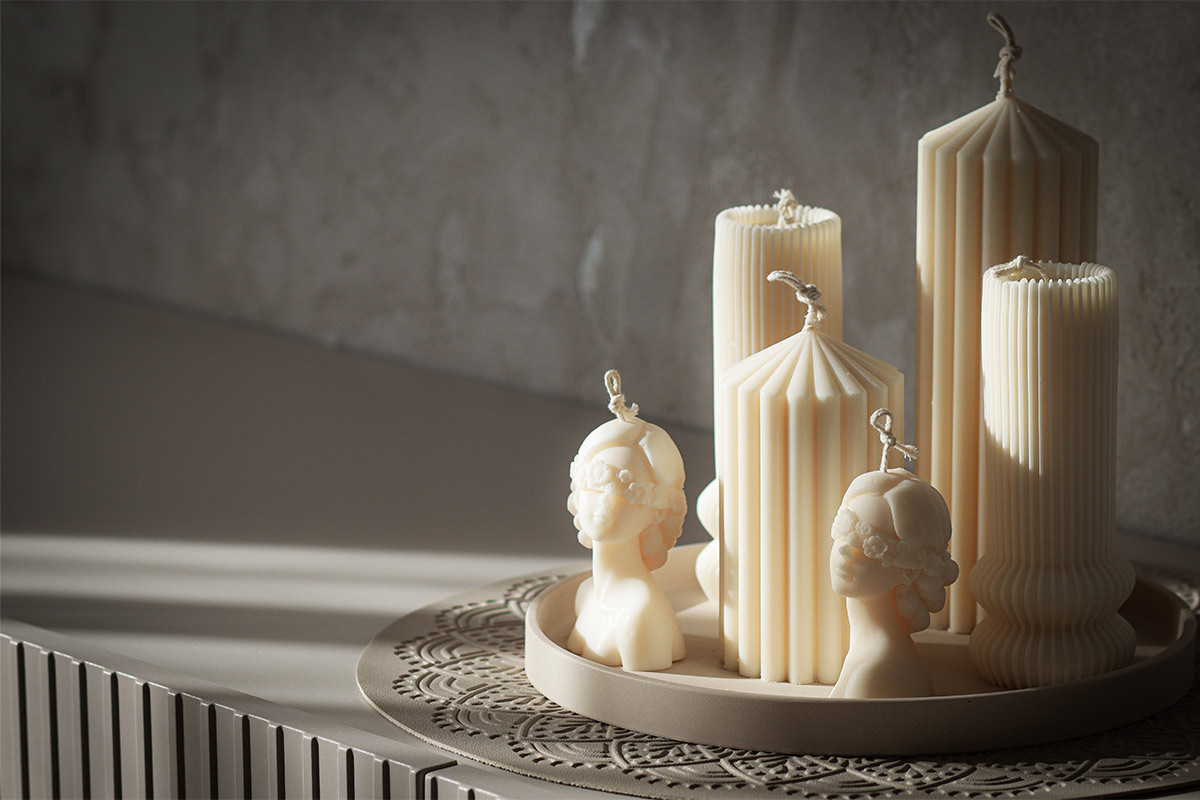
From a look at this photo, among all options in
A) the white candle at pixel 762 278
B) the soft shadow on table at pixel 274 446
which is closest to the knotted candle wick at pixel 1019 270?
the white candle at pixel 762 278

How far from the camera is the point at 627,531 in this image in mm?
1140

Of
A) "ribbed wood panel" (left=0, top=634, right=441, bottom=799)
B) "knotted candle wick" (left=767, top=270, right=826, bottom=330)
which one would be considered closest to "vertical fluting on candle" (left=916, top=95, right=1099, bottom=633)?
"knotted candle wick" (left=767, top=270, right=826, bottom=330)

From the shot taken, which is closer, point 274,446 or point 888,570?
point 888,570

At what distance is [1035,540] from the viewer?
1.07m

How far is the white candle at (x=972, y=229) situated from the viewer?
1121 mm

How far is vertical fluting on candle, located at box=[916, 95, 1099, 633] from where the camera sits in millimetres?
1121

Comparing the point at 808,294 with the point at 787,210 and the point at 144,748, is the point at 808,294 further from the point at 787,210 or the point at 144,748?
the point at 144,748

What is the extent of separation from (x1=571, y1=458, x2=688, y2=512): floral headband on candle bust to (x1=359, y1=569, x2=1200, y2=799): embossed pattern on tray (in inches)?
6.1

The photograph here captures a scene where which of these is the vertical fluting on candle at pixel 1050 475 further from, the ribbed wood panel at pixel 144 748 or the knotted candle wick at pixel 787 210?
the ribbed wood panel at pixel 144 748

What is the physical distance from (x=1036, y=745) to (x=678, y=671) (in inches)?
9.7

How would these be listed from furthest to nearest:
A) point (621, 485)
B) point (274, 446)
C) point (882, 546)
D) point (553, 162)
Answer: point (553, 162) → point (274, 446) → point (621, 485) → point (882, 546)

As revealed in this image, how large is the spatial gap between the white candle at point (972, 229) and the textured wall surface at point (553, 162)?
1.78 feet

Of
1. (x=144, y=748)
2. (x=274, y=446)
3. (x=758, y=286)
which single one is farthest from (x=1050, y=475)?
(x=274, y=446)

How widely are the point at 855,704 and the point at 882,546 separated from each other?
4.0 inches
